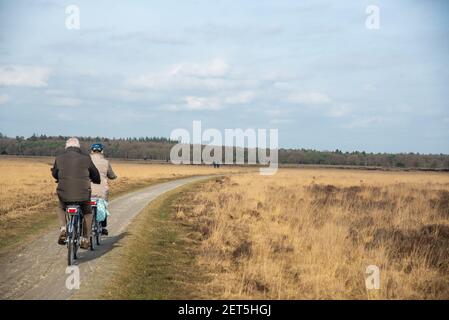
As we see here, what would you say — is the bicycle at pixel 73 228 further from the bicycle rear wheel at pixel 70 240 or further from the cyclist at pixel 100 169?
the cyclist at pixel 100 169

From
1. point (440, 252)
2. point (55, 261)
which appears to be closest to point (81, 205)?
point (55, 261)

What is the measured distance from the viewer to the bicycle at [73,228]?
31.9 ft

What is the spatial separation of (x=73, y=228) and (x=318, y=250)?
6184 millimetres

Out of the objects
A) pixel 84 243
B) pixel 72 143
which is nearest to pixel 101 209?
pixel 84 243

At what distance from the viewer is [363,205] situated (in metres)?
24.5

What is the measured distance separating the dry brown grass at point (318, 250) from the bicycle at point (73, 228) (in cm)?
293

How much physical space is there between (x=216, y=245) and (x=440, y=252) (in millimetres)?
5885

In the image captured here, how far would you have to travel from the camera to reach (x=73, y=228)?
9.80m

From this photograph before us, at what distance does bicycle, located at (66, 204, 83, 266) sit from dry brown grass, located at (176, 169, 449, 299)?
2926 mm

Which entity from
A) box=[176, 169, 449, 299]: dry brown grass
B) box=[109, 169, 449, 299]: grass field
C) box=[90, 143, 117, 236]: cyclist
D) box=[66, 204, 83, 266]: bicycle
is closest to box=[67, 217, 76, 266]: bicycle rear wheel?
box=[66, 204, 83, 266]: bicycle

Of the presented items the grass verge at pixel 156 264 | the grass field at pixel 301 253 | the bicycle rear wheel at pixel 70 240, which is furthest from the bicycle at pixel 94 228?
the bicycle rear wheel at pixel 70 240

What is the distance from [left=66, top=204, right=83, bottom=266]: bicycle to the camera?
9.71m

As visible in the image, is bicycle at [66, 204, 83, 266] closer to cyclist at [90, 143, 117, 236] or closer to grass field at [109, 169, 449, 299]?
grass field at [109, 169, 449, 299]
